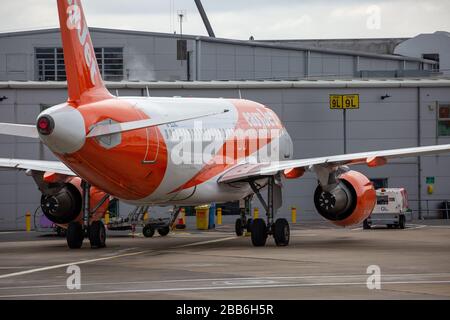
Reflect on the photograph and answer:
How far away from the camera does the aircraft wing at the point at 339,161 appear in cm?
3372

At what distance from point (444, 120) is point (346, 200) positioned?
25.2 meters

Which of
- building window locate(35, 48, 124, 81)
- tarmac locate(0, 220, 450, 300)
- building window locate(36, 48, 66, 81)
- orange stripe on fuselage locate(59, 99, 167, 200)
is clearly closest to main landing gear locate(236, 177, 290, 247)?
tarmac locate(0, 220, 450, 300)

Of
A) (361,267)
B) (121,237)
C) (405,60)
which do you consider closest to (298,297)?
(361,267)

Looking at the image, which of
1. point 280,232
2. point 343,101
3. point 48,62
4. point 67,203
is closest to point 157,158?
point 280,232

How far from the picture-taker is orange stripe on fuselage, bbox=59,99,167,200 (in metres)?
30.8

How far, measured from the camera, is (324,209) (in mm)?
36094

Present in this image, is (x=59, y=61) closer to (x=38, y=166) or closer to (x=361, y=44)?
(x=38, y=166)

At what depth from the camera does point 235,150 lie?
40125mm

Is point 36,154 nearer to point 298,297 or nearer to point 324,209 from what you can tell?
point 324,209

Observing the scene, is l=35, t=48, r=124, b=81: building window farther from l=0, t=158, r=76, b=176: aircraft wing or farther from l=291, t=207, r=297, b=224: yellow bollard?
l=0, t=158, r=76, b=176: aircraft wing

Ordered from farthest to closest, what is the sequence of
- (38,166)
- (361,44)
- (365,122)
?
(361,44), (365,122), (38,166)

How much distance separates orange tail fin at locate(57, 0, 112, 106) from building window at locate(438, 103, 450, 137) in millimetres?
30901

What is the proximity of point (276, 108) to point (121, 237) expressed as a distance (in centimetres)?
1669

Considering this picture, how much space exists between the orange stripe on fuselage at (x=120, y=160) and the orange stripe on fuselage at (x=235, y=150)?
2.06 metres
